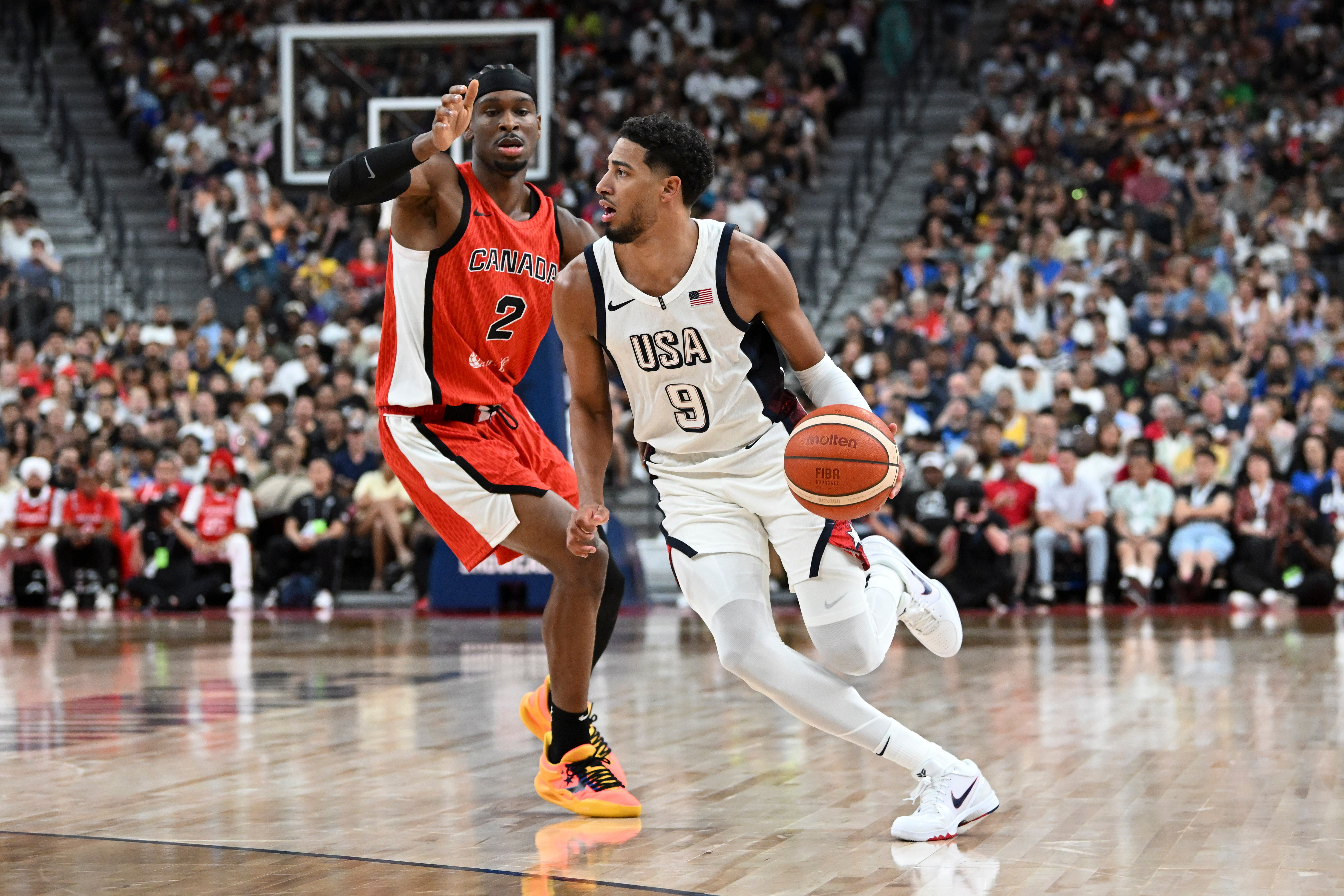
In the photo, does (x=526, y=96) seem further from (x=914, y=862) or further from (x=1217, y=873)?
(x=1217, y=873)

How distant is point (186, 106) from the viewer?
69.4ft

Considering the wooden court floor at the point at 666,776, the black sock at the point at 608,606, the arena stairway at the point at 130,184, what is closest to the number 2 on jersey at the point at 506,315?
the black sock at the point at 608,606

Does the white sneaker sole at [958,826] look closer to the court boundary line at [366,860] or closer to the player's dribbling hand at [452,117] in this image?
the court boundary line at [366,860]

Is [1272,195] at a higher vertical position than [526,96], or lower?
higher

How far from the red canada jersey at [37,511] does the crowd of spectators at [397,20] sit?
3.71 meters

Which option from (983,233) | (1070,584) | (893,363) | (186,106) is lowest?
(1070,584)

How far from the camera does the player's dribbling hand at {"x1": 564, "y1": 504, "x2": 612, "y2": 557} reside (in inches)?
185

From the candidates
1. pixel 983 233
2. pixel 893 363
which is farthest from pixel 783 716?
pixel 983 233

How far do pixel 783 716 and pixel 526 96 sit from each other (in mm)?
2940

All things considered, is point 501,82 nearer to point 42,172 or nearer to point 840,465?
point 840,465

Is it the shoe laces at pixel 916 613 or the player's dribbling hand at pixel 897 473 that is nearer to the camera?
the player's dribbling hand at pixel 897 473

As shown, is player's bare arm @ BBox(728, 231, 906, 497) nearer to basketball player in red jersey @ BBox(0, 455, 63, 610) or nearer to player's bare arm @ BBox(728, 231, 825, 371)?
player's bare arm @ BBox(728, 231, 825, 371)

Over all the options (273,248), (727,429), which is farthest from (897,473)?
(273,248)

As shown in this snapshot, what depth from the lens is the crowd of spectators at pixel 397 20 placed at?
18188 millimetres
